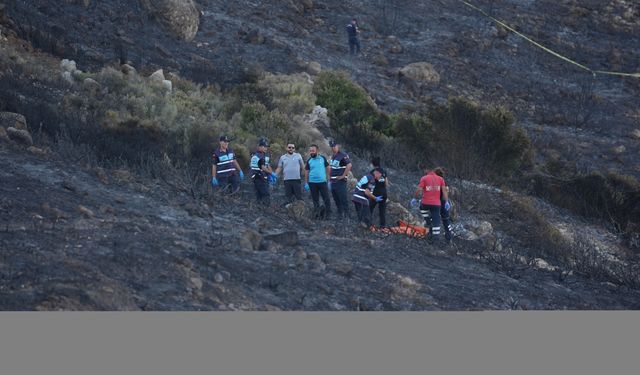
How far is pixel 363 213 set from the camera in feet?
48.3

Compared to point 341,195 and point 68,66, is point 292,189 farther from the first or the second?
point 68,66

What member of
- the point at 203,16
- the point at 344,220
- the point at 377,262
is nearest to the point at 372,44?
the point at 203,16

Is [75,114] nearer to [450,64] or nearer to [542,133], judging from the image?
[542,133]

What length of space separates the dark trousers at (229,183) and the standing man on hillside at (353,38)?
1822 centimetres

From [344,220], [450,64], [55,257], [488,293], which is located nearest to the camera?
[55,257]

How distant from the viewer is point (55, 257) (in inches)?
395

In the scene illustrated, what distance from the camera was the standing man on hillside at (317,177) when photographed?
14945 mm

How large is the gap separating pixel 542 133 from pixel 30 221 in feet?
70.5

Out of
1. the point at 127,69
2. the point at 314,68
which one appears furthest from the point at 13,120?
the point at 314,68

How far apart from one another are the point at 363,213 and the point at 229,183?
2071 mm

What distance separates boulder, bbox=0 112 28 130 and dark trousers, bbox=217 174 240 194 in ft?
11.3

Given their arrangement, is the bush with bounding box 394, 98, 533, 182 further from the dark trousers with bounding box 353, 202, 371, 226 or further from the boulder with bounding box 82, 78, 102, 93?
the dark trousers with bounding box 353, 202, 371, 226

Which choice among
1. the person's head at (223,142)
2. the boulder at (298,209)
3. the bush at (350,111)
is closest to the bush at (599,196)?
the bush at (350,111)

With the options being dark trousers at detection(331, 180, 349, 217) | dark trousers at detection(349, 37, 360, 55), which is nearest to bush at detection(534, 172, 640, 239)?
dark trousers at detection(331, 180, 349, 217)
